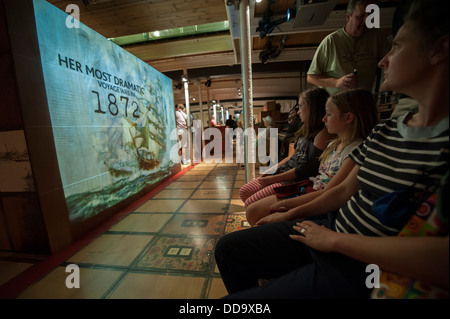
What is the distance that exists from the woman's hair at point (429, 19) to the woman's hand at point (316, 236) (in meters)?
0.64

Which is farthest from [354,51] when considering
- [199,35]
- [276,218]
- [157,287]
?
[199,35]

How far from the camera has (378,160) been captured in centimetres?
70

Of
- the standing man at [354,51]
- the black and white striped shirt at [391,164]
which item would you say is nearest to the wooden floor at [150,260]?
the black and white striped shirt at [391,164]

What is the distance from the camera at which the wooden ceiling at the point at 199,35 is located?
3103 mm

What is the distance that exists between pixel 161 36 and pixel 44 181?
4217mm

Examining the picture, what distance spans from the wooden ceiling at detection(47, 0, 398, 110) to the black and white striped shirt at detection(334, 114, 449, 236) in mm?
3264

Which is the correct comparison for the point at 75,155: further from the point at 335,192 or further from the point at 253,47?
the point at 253,47

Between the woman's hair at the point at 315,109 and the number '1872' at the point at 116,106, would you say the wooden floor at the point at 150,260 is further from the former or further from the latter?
the number '1872' at the point at 116,106

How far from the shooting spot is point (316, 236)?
2.36 feet

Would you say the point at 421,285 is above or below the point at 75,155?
below

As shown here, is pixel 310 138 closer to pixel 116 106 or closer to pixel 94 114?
pixel 94 114

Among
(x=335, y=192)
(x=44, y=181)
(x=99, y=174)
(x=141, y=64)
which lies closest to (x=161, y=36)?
(x=141, y=64)

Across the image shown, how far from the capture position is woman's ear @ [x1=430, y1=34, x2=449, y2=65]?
0.49 m
